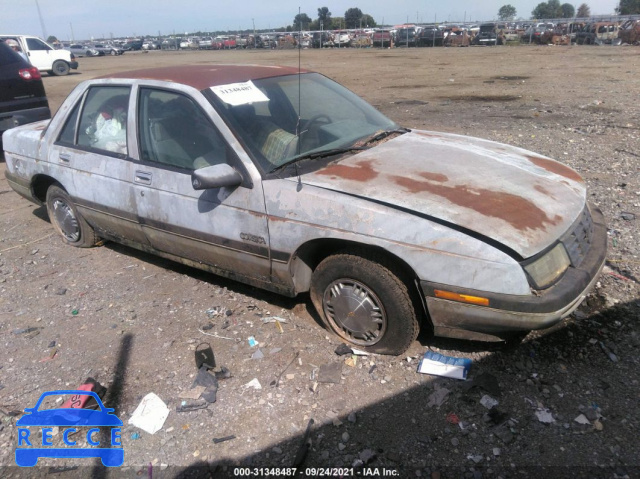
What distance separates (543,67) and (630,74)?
3.93 meters

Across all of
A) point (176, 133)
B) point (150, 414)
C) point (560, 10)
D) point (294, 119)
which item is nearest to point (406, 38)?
point (294, 119)

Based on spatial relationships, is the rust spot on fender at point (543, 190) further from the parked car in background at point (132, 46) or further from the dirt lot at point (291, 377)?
the parked car in background at point (132, 46)

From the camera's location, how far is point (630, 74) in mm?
15672

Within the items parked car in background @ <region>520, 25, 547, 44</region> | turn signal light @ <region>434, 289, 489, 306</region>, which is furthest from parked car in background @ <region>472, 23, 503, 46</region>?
turn signal light @ <region>434, 289, 489, 306</region>

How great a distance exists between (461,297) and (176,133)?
233 cm

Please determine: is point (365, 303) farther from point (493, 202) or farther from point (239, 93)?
point (239, 93)

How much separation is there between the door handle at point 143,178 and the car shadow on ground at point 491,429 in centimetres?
197

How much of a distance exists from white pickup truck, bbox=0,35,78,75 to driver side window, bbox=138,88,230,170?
23054 millimetres

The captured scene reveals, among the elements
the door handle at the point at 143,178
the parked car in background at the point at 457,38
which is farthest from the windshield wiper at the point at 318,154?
the parked car in background at the point at 457,38

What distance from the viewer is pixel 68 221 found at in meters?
4.78

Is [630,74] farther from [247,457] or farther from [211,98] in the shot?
[247,457]

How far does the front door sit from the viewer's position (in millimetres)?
3166

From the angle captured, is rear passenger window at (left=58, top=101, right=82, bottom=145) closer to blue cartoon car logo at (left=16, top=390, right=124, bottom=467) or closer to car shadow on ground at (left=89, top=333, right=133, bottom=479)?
car shadow on ground at (left=89, top=333, right=133, bottom=479)

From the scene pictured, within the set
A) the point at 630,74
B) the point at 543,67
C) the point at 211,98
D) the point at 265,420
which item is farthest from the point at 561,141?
the point at 543,67
